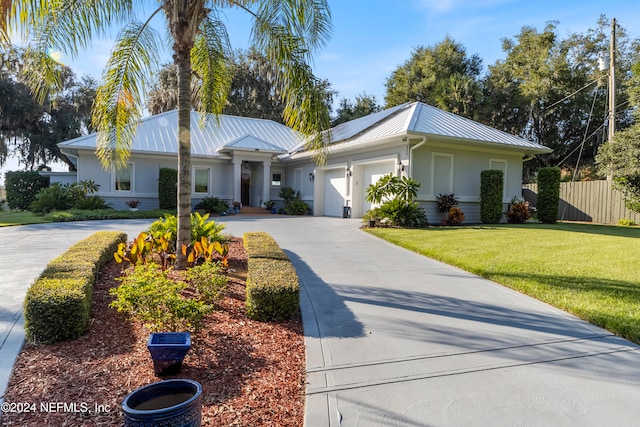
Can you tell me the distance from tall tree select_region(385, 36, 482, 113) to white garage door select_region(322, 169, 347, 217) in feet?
37.7

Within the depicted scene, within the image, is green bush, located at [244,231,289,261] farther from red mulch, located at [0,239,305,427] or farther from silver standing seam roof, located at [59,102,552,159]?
silver standing seam roof, located at [59,102,552,159]

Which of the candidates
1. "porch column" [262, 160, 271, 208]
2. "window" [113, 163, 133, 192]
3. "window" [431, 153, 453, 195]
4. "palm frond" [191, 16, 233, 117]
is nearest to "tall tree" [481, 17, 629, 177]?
"window" [431, 153, 453, 195]

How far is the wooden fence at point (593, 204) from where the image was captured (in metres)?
16.0

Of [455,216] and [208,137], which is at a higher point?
[208,137]

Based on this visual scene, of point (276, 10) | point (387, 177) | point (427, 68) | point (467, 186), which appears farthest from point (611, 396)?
point (427, 68)

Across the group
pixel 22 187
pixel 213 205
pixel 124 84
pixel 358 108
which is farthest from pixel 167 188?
pixel 358 108

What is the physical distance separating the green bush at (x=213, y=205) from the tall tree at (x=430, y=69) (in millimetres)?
15526

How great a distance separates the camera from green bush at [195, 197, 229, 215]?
16875 mm

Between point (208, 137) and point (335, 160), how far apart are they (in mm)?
7637

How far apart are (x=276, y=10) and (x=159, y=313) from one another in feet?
15.7

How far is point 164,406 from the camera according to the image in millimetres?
2104

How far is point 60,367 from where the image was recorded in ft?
9.66

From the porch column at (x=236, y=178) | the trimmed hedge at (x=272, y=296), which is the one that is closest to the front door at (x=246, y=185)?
the porch column at (x=236, y=178)

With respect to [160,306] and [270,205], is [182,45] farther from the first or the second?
[270,205]
